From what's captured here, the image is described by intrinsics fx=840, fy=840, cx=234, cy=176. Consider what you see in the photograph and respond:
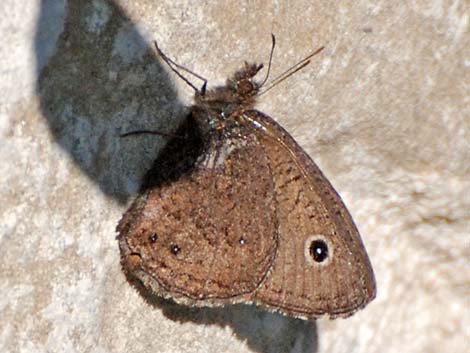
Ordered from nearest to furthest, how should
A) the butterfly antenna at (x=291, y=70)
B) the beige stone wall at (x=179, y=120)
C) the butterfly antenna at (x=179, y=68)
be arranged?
the beige stone wall at (x=179, y=120)
the butterfly antenna at (x=179, y=68)
the butterfly antenna at (x=291, y=70)

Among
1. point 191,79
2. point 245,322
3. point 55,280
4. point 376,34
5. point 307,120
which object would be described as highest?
point 376,34

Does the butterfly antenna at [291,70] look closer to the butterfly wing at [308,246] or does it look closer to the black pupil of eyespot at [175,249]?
the butterfly wing at [308,246]

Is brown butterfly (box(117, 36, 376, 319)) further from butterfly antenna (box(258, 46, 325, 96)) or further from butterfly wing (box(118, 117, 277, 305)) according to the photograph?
butterfly antenna (box(258, 46, 325, 96))

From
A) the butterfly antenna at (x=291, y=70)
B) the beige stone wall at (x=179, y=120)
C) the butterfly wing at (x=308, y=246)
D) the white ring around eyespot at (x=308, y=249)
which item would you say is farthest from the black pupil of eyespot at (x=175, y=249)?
the butterfly antenna at (x=291, y=70)

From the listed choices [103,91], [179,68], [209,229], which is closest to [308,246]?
[209,229]

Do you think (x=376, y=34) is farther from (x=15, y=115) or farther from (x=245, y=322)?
(x=15, y=115)

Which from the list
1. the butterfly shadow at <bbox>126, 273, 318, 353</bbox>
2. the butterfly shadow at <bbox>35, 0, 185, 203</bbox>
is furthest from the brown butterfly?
the butterfly shadow at <bbox>126, 273, 318, 353</bbox>

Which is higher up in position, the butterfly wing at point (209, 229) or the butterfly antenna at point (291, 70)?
the butterfly antenna at point (291, 70)

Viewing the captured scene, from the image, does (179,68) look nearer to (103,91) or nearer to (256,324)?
(103,91)

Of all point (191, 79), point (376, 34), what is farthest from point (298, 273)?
point (376, 34)
